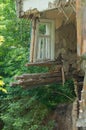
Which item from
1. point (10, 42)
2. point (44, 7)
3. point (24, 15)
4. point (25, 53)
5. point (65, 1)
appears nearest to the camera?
point (65, 1)

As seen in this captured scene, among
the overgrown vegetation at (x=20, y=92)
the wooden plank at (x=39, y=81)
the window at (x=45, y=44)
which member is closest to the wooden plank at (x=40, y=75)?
the wooden plank at (x=39, y=81)

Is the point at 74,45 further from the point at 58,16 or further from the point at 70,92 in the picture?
the point at 70,92

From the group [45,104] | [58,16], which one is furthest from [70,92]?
[58,16]

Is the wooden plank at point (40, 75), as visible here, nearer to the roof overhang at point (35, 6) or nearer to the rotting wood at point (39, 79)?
the rotting wood at point (39, 79)

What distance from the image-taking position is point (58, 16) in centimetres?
1409

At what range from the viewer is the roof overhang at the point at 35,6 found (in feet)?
39.0

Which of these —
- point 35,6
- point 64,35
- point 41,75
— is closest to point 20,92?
point 41,75

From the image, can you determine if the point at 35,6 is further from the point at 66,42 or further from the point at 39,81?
the point at 39,81

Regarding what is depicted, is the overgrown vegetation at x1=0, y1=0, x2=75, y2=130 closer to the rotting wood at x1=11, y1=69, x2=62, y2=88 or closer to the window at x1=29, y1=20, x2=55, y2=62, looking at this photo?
the window at x1=29, y1=20, x2=55, y2=62

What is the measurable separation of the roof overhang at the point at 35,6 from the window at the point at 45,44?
672 mm

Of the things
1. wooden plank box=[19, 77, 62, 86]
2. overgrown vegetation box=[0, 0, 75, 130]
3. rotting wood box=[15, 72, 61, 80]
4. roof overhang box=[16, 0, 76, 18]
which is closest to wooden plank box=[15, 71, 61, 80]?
rotting wood box=[15, 72, 61, 80]

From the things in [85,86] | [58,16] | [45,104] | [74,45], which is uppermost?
[58,16]

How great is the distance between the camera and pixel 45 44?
1380 cm

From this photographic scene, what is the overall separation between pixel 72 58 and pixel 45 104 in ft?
9.84
